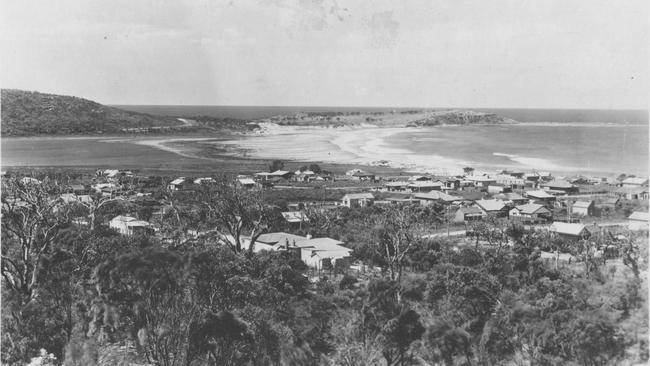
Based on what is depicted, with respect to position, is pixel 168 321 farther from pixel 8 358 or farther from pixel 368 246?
pixel 368 246

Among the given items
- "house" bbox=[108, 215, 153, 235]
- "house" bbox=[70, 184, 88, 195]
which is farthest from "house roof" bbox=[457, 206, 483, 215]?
"house" bbox=[70, 184, 88, 195]

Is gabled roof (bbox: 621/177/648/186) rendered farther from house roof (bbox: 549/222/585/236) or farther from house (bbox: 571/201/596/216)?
house roof (bbox: 549/222/585/236)

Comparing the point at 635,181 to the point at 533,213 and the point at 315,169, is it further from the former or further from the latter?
the point at 315,169

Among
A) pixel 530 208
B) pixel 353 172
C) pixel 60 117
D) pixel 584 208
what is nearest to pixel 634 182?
pixel 584 208

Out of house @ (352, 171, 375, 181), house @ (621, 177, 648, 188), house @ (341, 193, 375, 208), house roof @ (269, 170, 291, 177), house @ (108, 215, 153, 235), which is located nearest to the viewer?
house @ (108, 215, 153, 235)

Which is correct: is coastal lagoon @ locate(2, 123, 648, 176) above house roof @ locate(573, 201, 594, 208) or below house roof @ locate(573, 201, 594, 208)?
below

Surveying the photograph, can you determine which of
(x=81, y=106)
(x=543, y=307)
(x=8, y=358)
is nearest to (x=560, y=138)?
(x=81, y=106)

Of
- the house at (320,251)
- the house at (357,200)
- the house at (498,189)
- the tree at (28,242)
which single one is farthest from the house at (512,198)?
the tree at (28,242)
